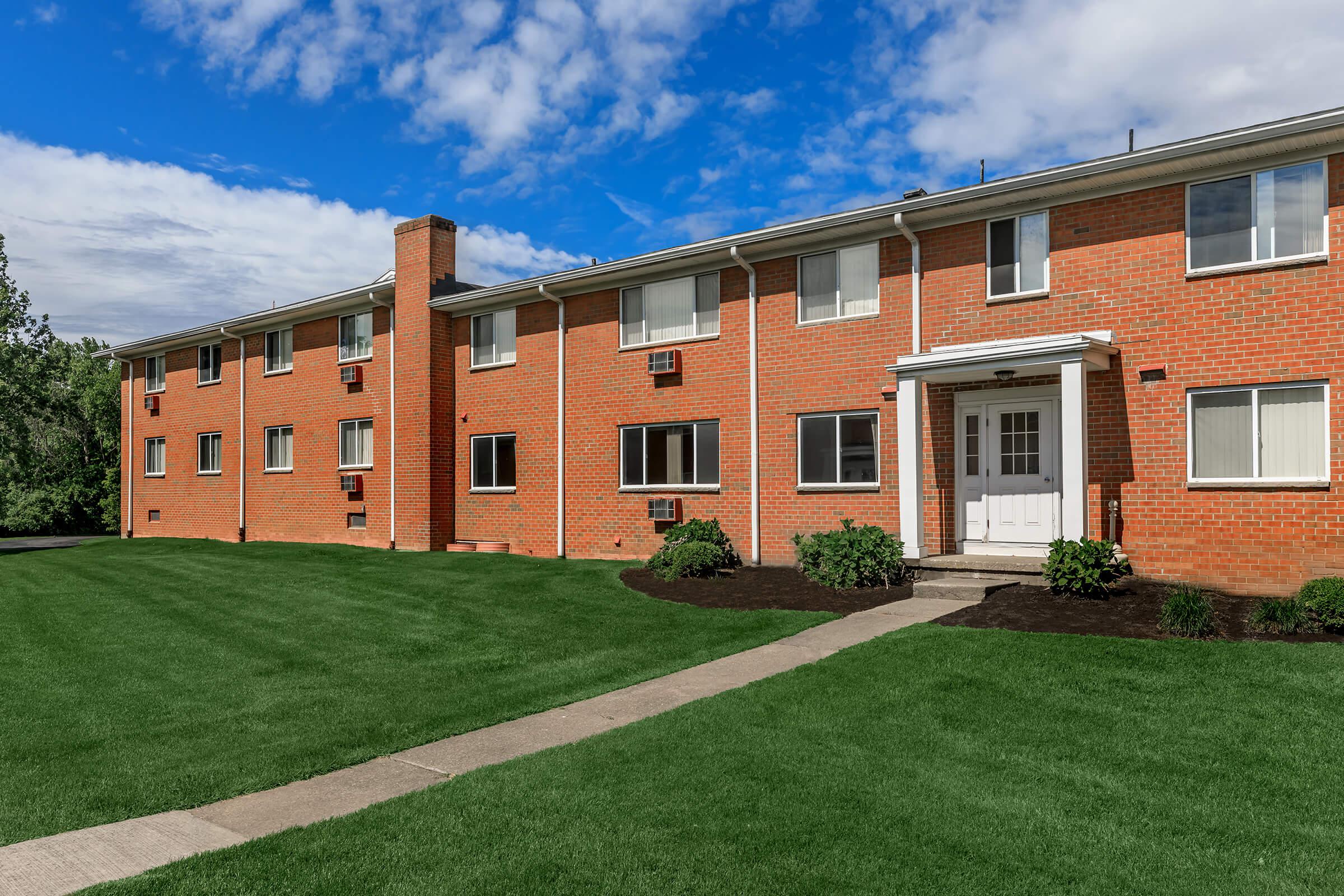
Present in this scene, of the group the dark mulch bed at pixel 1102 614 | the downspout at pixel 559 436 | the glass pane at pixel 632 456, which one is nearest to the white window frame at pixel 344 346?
the downspout at pixel 559 436

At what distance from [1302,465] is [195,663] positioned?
1257cm

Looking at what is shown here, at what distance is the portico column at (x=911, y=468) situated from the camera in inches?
512

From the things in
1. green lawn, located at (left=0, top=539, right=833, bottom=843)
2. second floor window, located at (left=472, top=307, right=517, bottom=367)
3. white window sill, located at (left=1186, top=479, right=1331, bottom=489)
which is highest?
second floor window, located at (left=472, top=307, right=517, bottom=367)

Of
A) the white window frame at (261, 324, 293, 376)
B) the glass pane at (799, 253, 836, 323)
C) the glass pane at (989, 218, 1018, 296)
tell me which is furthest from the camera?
the white window frame at (261, 324, 293, 376)

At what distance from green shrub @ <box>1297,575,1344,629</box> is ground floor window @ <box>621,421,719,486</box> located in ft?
29.6

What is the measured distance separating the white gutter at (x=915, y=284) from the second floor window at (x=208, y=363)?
67.3ft

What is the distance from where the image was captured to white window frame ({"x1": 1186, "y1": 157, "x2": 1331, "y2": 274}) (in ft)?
35.4

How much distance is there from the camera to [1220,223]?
1152cm

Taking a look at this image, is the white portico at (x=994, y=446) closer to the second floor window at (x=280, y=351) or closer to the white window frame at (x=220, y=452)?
the second floor window at (x=280, y=351)

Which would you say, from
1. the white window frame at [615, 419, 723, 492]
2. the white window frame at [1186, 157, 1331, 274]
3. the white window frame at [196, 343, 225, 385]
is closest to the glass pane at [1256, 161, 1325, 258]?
the white window frame at [1186, 157, 1331, 274]

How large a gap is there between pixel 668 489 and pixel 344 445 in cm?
983

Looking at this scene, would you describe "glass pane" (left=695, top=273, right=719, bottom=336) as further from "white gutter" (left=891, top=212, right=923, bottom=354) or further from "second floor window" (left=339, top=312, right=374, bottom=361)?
"second floor window" (left=339, top=312, right=374, bottom=361)

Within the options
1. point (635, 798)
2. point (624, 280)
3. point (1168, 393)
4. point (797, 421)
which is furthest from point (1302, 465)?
point (624, 280)

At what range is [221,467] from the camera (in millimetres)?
25734
